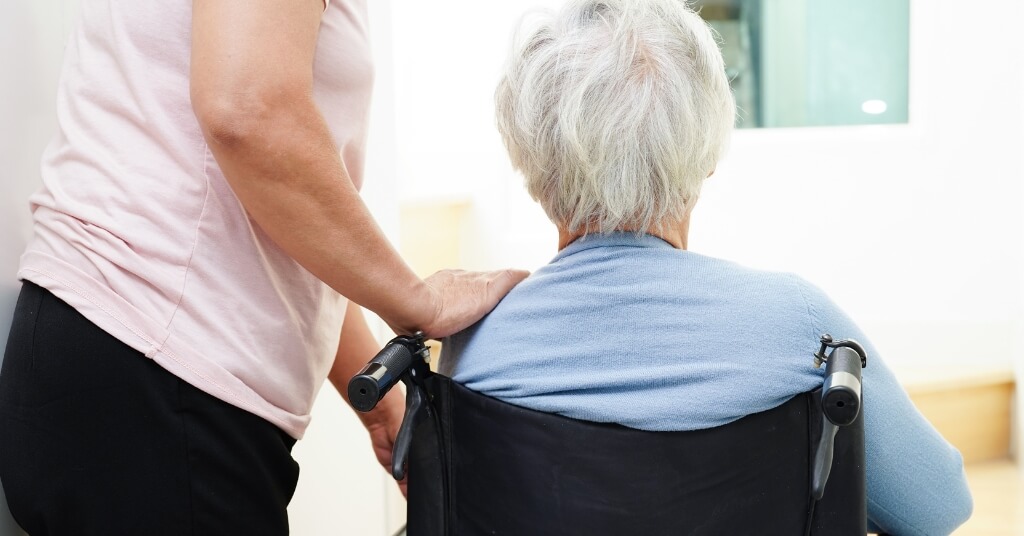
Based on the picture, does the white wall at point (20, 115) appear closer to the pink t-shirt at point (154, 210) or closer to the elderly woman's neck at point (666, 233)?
the pink t-shirt at point (154, 210)

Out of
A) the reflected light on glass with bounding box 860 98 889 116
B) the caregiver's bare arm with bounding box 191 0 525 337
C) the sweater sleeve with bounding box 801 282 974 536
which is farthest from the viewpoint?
the reflected light on glass with bounding box 860 98 889 116

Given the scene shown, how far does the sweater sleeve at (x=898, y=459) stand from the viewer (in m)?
0.89

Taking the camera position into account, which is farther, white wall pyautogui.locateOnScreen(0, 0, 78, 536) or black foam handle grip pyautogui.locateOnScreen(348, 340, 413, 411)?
white wall pyautogui.locateOnScreen(0, 0, 78, 536)

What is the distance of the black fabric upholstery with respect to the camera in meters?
0.80

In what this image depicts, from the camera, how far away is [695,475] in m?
0.80

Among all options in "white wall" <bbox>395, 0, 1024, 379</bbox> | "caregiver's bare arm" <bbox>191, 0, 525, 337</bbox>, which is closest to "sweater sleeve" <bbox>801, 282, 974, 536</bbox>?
"caregiver's bare arm" <bbox>191, 0, 525, 337</bbox>

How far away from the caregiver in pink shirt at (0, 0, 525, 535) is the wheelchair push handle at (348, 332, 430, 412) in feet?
0.11

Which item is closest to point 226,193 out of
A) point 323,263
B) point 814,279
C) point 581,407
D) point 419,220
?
point 323,263

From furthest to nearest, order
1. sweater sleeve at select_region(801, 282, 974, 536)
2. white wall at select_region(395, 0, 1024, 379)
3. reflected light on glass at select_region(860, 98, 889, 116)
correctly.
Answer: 1. reflected light on glass at select_region(860, 98, 889, 116)
2. white wall at select_region(395, 0, 1024, 379)
3. sweater sleeve at select_region(801, 282, 974, 536)

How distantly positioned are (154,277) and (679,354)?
0.49 m

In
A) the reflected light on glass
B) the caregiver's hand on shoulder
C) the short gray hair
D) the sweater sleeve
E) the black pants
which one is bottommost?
the sweater sleeve

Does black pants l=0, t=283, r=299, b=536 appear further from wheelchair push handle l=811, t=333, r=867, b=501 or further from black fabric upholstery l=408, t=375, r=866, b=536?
wheelchair push handle l=811, t=333, r=867, b=501

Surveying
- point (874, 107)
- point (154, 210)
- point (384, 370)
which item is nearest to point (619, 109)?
point (384, 370)

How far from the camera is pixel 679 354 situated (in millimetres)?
838
